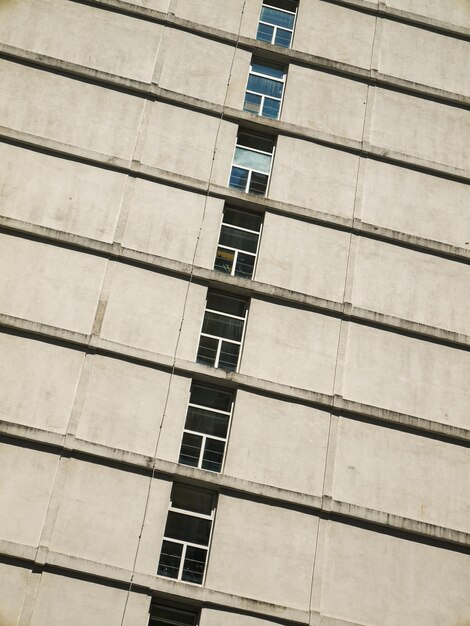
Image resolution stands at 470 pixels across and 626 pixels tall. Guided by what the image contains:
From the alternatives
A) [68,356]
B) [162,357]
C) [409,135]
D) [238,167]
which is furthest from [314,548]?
[409,135]

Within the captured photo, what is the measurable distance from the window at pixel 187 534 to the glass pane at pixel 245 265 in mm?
6192

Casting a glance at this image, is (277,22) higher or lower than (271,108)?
higher

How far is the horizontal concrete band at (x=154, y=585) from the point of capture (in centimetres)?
2005

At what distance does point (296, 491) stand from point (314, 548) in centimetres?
146

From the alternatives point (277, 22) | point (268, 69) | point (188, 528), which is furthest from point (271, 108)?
point (188, 528)

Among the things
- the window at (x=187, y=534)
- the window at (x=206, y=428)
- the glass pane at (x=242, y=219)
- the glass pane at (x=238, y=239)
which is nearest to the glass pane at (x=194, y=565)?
the window at (x=187, y=534)

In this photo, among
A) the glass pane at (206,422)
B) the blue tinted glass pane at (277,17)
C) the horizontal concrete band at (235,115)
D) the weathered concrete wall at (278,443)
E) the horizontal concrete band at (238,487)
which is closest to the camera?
the horizontal concrete band at (238,487)

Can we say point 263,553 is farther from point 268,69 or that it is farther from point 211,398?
point 268,69

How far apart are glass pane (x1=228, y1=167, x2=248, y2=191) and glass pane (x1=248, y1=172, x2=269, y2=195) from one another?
21 cm

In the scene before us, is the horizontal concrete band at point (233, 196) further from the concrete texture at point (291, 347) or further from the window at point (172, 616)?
the window at point (172, 616)

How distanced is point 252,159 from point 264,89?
8.39 feet

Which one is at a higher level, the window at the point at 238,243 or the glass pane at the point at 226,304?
the window at the point at 238,243

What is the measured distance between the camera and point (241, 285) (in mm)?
23594

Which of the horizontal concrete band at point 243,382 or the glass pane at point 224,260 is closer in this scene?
the horizontal concrete band at point 243,382
